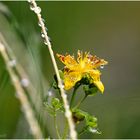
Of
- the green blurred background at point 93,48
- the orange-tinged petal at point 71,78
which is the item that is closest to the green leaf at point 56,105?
the orange-tinged petal at point 71,78

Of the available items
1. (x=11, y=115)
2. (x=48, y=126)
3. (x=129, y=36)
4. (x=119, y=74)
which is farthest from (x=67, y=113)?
(x=129, y=36)

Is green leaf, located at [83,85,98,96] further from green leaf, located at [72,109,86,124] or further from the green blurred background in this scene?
the green blurred background

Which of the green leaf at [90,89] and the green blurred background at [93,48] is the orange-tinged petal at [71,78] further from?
the green blurred background at [93,48]

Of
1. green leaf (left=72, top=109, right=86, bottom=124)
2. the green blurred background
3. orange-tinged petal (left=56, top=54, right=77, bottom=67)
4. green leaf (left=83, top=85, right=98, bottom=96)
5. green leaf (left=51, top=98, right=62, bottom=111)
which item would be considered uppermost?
the green blurred background

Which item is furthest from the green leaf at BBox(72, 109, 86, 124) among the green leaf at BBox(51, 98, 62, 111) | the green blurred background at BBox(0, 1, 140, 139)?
the green blurred background at BBox(0, 1, 140, 139)

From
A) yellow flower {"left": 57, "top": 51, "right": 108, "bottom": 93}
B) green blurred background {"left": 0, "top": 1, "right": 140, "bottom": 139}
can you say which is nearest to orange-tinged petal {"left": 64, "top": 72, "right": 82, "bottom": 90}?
yellow flower {"left": 57, "top": 51, "right": 108, "bottom": 93}

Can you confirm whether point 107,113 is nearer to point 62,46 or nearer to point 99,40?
point 62,46

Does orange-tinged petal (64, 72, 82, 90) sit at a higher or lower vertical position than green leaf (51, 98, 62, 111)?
higher

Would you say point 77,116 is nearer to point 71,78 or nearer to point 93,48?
point 71,78

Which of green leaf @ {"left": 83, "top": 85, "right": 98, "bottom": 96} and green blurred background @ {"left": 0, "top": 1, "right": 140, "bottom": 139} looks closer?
green leaf @ {"left": 83, "top": 85, "right": 98, "bottom": 96}
